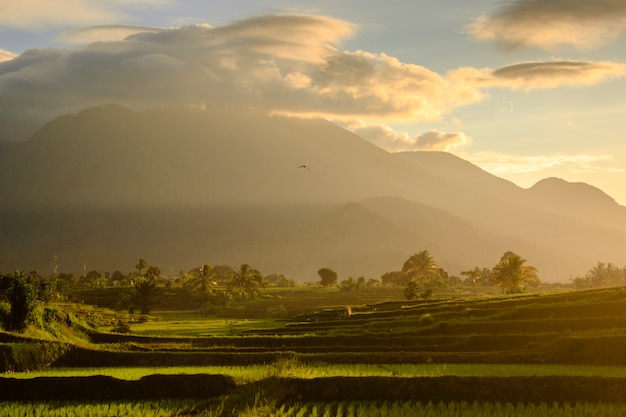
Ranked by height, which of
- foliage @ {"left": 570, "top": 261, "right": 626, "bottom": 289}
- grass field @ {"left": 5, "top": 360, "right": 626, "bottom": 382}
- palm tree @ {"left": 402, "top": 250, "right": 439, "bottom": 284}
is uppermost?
palm tree @ {"left": 402, "top": 250, "right": 439, "bottom": 284}

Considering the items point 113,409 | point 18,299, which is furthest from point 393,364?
point 18,299

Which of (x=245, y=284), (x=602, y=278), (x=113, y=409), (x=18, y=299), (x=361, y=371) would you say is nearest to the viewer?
(x=113, y=409)

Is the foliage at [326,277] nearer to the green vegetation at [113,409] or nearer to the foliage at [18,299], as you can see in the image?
the foliage at [18,299]

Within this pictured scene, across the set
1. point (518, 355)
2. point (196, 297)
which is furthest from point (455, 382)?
point (196, 297)

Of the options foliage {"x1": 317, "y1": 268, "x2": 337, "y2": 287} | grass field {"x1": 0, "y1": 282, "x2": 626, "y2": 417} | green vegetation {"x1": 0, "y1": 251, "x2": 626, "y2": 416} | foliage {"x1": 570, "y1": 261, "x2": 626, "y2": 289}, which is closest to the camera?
grass field {"x1": 0, "y1": 282, "x2": 626, "y2": 417}

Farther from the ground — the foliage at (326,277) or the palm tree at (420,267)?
the palm tree at (420,267)

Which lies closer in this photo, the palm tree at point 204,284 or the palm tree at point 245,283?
the palm tree at point 204,284

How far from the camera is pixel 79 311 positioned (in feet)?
277

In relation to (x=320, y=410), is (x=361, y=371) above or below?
above

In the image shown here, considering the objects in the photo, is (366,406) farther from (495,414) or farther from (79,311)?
(79,311)

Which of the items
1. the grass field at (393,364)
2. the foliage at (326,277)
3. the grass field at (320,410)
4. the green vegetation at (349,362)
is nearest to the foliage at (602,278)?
the foliage at (326,277)

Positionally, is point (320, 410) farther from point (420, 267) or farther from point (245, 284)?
point (420, 267)

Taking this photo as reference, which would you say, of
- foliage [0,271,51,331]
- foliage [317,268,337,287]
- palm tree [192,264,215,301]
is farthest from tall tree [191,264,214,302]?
foliage [0,271,51,331]

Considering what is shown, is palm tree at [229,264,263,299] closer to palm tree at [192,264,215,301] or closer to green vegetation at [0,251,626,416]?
palm tree at [192,264,215,301]
